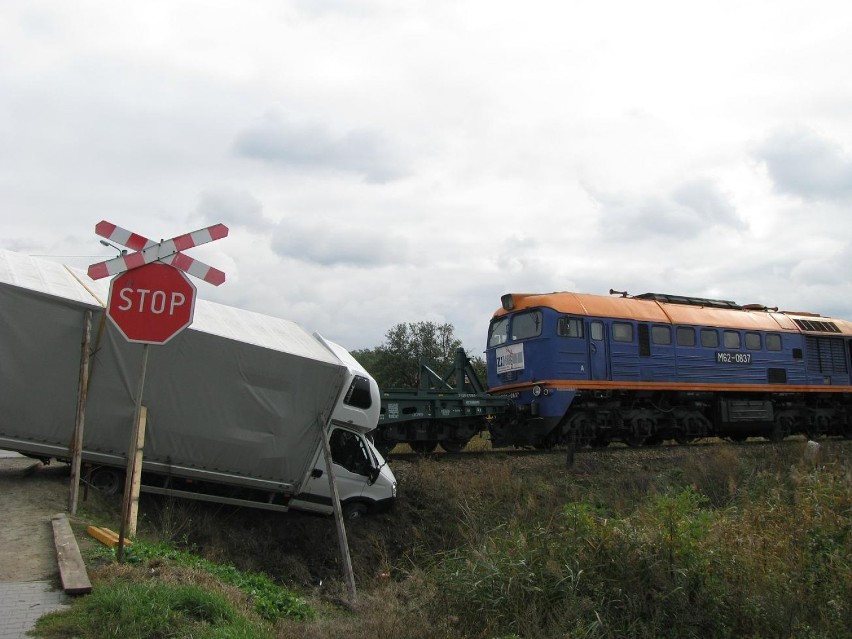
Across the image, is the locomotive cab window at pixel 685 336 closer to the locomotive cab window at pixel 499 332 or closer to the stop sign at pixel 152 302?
the locomotive cab window at pixel 499 332

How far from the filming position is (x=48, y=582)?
6180mm

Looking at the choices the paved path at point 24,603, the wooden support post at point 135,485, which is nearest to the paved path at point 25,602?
the paved path at point 24,603

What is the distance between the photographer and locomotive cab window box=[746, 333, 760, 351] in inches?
808

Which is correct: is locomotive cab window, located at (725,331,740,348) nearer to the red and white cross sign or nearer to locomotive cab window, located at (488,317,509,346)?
locomotive cab window, located at (488,317,509,346)

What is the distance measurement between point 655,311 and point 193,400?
41.1ft

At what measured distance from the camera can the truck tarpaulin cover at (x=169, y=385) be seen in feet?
31.6

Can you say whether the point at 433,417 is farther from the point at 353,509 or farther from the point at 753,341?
the point at 753,341

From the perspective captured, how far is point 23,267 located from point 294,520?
582cm

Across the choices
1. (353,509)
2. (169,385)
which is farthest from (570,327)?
(169,385)

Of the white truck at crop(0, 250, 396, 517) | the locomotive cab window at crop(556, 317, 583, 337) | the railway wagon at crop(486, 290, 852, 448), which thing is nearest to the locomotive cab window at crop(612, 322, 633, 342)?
the railway wagon at crop(486, 290, 852, 448)

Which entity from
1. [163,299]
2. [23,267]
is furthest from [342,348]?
[163,299]

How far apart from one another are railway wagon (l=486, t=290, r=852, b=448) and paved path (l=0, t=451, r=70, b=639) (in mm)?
11834

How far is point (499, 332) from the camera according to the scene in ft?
60.8

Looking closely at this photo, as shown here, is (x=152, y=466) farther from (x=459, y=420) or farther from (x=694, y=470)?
(x=694, y=470)
